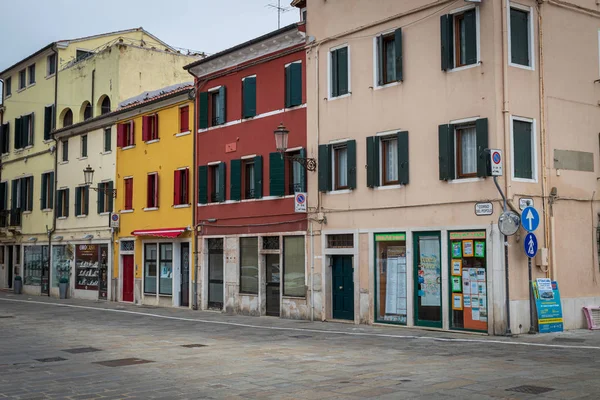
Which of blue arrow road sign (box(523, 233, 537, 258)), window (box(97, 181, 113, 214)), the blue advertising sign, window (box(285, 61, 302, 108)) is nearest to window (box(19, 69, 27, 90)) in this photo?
window (box(97, 181, 113, 214))

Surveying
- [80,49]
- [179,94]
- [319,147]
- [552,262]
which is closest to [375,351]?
[552,262]

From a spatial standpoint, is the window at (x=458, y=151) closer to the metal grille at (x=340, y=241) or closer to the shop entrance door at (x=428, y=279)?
the shop entrance door at (x=428, y=279)

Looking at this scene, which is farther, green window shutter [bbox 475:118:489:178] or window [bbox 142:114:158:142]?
window [bbox 142:114:158:142]

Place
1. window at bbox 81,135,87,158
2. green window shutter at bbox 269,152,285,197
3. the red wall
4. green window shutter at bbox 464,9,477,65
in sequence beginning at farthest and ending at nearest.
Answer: window at bbox 81,135,87,158 < green window shutter at bbox 269,152,285,197 < the red wall < green window shutter at bbox 464,9,477,65

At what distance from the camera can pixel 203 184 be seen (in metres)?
29.8

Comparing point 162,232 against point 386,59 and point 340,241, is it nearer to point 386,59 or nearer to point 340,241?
point 340,241

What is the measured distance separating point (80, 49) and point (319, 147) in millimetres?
24345

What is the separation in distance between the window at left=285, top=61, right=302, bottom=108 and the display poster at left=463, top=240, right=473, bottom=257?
8299 mm

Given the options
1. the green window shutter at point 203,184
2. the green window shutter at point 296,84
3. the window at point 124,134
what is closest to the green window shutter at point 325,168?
the green window shutter at point 296,84

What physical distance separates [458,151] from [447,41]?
9.55 feet

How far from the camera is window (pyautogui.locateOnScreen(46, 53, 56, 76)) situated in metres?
43.4

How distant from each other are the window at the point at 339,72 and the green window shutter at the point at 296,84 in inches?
58.9

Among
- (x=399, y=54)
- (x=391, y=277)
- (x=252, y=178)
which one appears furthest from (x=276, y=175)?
(x=399, y=54)

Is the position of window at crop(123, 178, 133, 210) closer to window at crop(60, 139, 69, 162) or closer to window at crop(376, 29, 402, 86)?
window at crop(60, 139, 69, 162)
